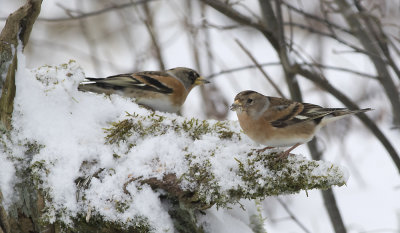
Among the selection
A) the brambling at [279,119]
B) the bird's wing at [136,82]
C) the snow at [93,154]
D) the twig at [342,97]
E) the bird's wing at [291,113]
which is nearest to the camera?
the snow at [93,154]

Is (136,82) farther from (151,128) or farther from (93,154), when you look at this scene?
(93,154)

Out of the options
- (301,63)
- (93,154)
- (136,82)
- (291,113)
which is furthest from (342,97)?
(93,154)

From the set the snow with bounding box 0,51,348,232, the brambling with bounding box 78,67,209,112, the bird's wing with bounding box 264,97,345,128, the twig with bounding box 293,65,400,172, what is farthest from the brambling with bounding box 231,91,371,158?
the brambling with bounding box 78,67,209,112

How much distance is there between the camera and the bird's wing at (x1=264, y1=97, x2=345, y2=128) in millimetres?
3066

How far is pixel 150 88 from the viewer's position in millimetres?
4055

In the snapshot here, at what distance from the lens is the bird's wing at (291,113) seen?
3.07 meters

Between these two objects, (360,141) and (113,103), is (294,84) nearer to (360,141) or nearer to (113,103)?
(113,103)

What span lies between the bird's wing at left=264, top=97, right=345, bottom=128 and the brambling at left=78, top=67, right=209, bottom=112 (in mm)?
1210

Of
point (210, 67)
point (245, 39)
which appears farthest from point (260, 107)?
point (245, 39)

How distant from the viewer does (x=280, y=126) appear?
3021mm

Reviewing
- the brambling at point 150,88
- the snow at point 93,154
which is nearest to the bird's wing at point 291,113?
the snow at point 93,154

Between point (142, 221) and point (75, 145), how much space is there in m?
0.63

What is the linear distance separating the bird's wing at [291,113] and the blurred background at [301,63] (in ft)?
1.46

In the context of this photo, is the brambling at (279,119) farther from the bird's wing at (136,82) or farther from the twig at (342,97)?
the bird's wing at (136,82)
